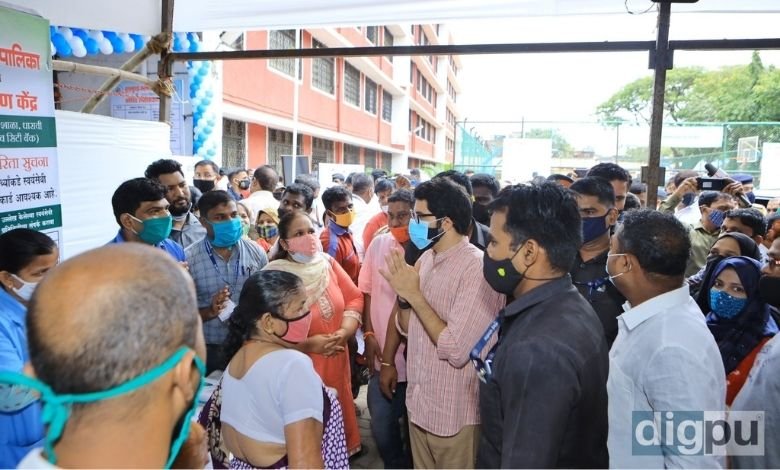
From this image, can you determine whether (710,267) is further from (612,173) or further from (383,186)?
(383,186)

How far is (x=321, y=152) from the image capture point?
21766mm

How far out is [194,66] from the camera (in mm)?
9516

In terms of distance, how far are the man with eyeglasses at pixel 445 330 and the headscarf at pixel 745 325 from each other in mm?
1244

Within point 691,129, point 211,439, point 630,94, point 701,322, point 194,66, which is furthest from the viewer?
point 630,94

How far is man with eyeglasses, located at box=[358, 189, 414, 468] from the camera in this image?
307cm

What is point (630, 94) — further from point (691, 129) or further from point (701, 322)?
point (701, 322)

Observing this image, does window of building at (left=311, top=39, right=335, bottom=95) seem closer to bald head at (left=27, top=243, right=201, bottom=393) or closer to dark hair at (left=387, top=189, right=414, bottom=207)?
dark hair at (left=387, top=189, right=414, bottom=207)

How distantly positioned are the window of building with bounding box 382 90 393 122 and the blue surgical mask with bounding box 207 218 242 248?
28.0m

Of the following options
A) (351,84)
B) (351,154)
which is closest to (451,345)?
(351,84)

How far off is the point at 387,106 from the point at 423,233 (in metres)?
30.0

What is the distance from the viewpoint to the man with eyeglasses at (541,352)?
1.49 m

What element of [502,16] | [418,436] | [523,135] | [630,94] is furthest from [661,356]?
[630,94]

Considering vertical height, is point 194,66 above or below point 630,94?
below

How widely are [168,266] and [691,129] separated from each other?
12.0 m
